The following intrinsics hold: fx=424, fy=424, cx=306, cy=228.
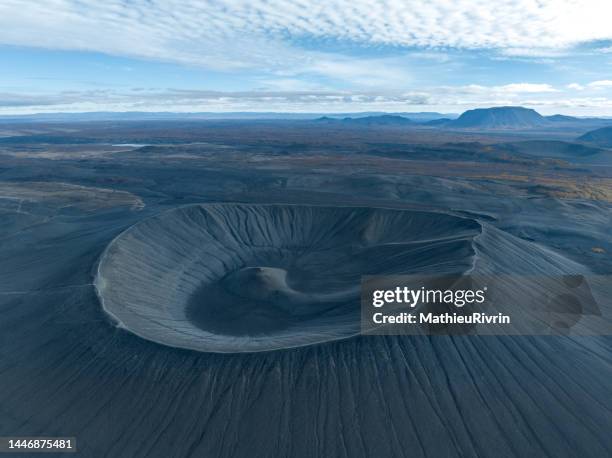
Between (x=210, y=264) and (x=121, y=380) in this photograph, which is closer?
(x=121, y=380)

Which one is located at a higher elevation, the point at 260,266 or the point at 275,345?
the point at 275,345

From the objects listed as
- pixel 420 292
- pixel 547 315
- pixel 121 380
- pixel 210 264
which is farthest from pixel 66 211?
pixel 547 315

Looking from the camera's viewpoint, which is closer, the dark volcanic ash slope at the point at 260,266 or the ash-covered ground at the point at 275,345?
the ash-covered ground at the point at 275,345

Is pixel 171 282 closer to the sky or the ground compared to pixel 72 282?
closer to the ground

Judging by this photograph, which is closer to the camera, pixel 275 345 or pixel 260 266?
pixel 275 345

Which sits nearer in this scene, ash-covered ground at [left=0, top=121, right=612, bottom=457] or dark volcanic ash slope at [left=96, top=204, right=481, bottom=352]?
→ ash-covered ground at [left=0, top=121, right=612, bottom=457]

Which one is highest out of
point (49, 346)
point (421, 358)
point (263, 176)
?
point (421, 358)

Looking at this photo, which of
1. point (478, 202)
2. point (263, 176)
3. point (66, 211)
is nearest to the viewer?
point (66, 211)

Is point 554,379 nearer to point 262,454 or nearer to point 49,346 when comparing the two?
point 262,454
